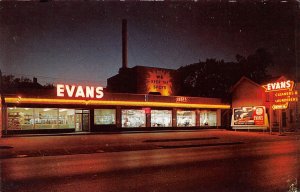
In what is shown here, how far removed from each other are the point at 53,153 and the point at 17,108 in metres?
15.9

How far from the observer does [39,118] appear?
1267 inches

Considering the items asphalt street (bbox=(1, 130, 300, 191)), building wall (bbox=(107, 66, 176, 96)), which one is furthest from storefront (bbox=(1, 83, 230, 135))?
asphalt street (bbox=(1, 130, 300, 191))

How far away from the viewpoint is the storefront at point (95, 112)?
3108 cm

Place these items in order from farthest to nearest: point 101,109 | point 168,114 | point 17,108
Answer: point 168,114
point 101,109
point 17,108

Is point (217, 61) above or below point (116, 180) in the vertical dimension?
above

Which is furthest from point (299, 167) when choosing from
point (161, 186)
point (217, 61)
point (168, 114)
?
point (217, 61)

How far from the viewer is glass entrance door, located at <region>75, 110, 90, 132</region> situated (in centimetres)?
3447

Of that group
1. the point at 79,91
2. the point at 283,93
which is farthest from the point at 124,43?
the point at 283,93

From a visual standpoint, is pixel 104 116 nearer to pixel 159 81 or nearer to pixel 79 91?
pixel 79 91

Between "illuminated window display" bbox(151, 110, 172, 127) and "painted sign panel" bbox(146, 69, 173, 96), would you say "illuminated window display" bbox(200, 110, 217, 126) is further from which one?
"painted sign panel" bbox(146, 69, 173, 96)

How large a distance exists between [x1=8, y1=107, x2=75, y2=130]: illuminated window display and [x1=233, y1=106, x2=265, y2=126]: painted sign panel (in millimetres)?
21375

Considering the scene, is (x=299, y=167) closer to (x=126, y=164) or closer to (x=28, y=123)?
(x=126, y=164)

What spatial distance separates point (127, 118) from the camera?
123 feet

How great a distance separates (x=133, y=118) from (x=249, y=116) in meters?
15.0
